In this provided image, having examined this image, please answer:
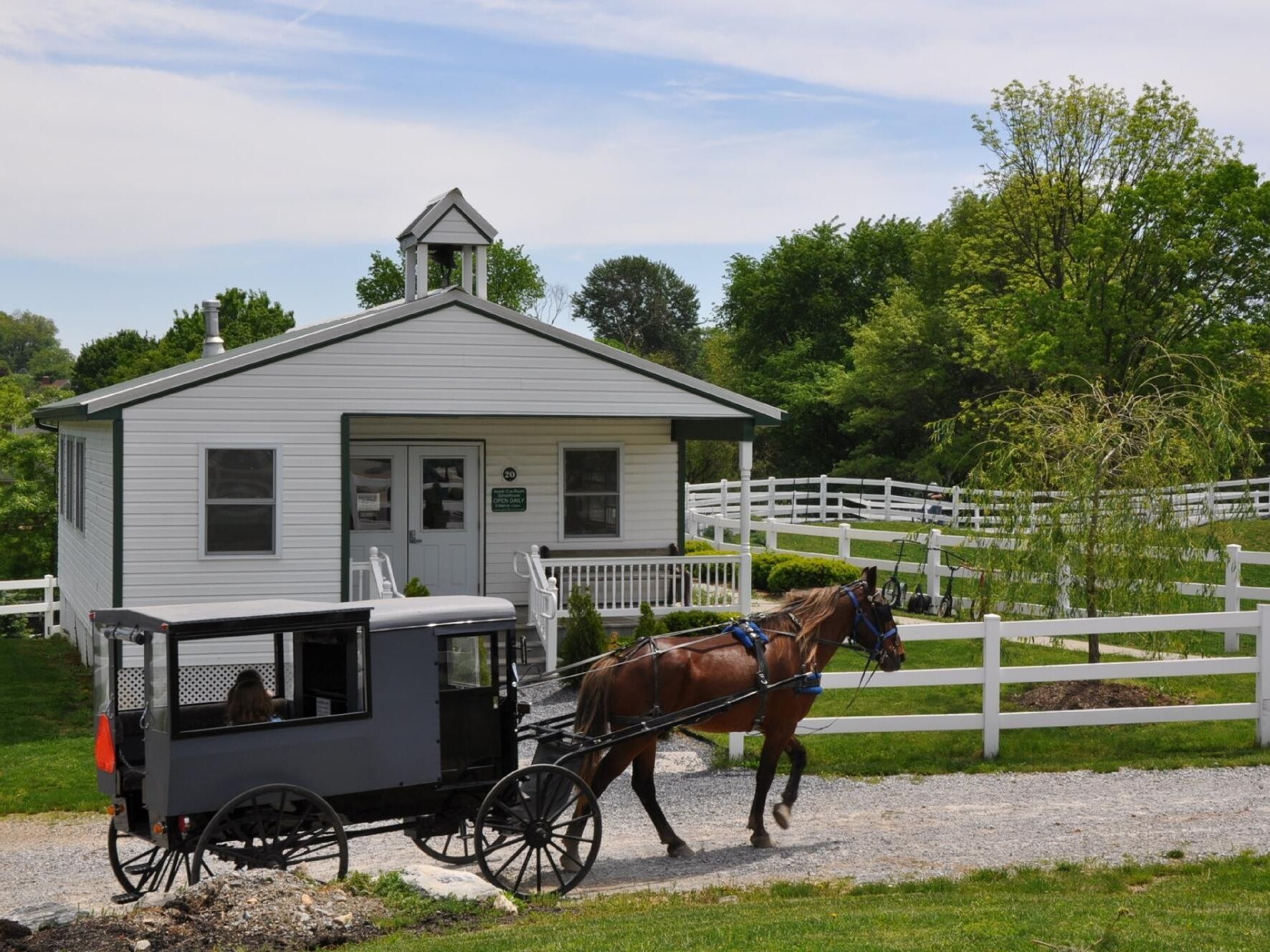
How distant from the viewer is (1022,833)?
1043 centimetres

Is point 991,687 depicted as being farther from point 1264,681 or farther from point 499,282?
point 499,282

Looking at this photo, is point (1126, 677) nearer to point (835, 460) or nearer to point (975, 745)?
point (975, 745)

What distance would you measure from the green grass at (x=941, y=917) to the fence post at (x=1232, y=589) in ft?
33.0

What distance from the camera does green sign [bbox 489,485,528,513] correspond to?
19656mm

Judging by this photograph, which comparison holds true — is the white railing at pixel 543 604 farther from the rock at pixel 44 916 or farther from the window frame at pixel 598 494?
the rock at pixel 44 916

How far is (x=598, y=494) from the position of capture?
797 inches

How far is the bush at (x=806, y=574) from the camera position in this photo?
2361 centimetres

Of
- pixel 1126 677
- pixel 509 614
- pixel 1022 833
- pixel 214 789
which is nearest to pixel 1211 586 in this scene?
pixel 1126 677

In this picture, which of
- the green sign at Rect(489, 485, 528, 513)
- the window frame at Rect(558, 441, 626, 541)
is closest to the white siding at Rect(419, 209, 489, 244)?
the window frame at Rect(558, 441, 626, 541)

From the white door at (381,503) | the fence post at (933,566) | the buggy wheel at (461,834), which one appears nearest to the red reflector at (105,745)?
the buggy wheel at (461,834)

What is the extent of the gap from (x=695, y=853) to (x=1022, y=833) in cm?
255

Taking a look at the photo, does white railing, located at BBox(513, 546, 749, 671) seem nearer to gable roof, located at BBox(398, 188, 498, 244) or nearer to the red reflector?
gable roof, located at BBox(398, 188, 498, 244)

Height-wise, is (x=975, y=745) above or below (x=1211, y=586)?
below

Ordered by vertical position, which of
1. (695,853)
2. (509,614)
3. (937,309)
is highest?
(937,309)
